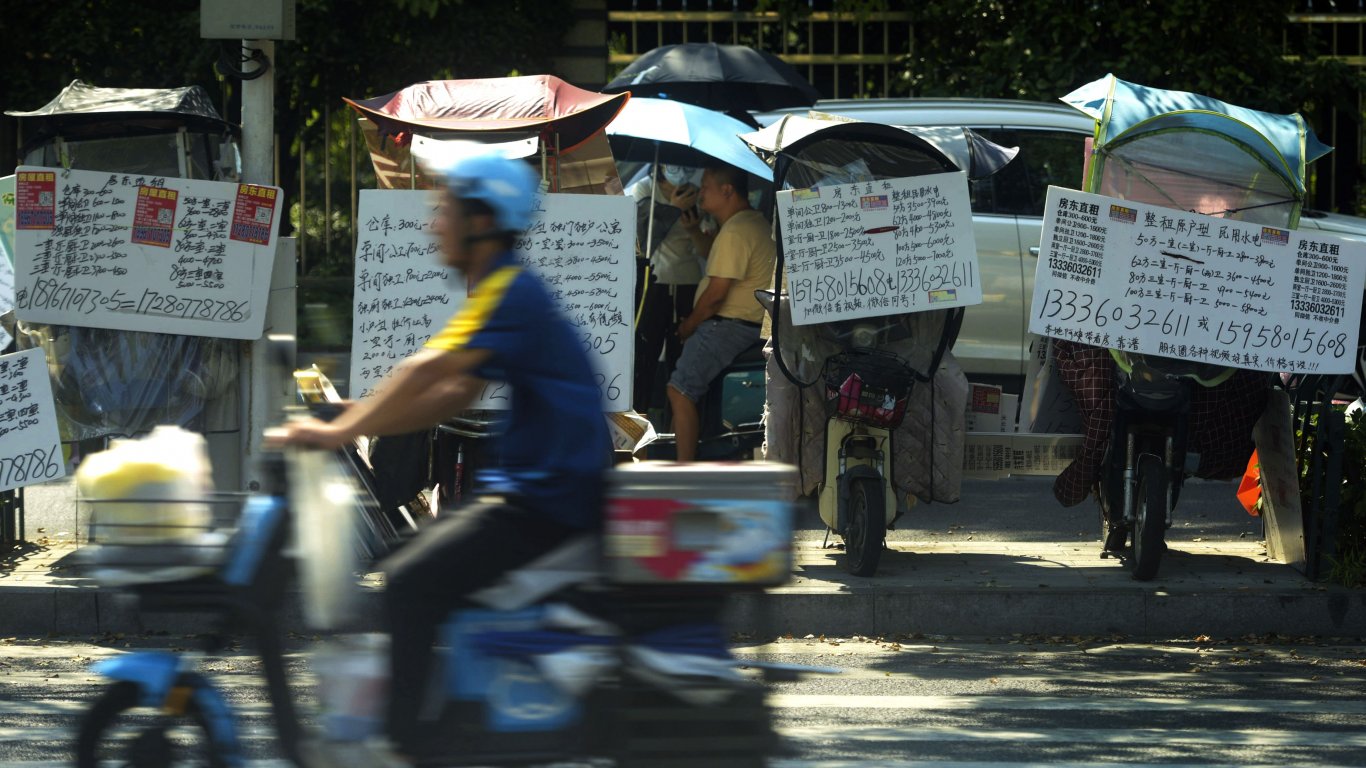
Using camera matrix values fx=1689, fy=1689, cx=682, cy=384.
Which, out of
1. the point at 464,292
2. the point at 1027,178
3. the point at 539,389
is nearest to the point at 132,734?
the point at 539,389

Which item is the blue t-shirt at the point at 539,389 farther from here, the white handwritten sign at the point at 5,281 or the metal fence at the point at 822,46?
the metal fence at the point at 822,46

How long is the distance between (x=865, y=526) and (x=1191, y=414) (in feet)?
5.27

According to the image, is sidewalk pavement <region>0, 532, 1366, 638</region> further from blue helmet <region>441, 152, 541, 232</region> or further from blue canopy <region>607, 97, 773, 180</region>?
blue helmet <region>441, 152, 541, 232</region>

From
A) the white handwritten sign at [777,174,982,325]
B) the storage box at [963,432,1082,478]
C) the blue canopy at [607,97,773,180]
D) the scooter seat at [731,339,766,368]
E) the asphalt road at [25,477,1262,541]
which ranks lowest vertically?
the asphalt road at [25,477,1262,541]

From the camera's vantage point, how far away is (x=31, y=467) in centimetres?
740

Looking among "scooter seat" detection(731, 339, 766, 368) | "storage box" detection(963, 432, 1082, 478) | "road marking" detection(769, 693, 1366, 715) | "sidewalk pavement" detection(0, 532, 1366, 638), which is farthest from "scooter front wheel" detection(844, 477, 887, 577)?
"scooter seat" detection(731, 339, 766, 368)

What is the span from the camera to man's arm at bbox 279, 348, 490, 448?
12.7 feet

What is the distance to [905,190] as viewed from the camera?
752 cm

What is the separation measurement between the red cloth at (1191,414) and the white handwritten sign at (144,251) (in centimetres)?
373

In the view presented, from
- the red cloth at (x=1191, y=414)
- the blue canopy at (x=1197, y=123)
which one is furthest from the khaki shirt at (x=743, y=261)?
the blue canopy at (x=1197, y=123)

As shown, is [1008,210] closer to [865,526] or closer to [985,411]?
[985,411]

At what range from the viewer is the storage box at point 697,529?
3.84 m

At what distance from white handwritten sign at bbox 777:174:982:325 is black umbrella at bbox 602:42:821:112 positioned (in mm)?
4447

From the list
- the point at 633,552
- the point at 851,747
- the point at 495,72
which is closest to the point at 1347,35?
the point at 495,72
